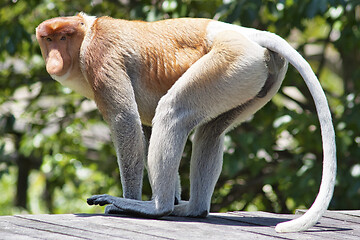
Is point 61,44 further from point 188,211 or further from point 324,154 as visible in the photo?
point 324,154

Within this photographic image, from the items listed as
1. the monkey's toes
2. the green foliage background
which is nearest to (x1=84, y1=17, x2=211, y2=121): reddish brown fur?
the monkey's toes

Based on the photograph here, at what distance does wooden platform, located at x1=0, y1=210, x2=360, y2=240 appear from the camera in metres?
2.96

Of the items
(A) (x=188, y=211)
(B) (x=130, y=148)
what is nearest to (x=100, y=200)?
(B) (x=130, y=148)

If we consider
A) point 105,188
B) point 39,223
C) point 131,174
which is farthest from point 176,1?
point 39,223

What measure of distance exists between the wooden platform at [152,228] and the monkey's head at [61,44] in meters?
0.87

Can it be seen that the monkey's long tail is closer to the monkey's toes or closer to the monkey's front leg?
the monkey's front leg

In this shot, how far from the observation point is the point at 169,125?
3.47 m

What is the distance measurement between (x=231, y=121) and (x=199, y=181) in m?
0.39

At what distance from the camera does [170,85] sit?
146 inches

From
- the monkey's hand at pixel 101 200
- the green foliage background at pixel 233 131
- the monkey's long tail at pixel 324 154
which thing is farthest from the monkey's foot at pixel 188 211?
the green foliage background at pixel 233 131

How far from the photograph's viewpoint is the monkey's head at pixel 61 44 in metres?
3.79

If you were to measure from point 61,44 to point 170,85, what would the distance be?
0.68 meters

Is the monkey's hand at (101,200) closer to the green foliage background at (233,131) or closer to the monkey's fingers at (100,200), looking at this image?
the monkey's fingers at (100,200)

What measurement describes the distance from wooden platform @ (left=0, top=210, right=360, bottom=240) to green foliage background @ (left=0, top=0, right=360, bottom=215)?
6.60 ft
